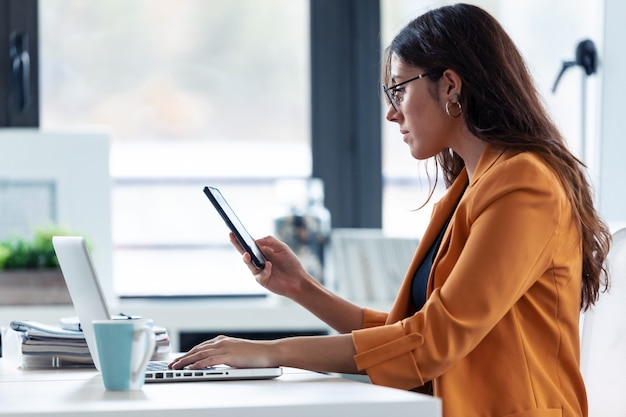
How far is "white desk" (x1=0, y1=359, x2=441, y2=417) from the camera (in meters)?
1.14

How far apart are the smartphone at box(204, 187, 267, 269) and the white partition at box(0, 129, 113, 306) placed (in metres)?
1.66

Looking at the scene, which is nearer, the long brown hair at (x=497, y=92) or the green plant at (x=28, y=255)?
the long brown hair at (x=497, y=92)

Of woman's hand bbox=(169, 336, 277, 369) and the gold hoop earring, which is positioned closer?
woman's hand bbox=(169, 336, 277, 369)

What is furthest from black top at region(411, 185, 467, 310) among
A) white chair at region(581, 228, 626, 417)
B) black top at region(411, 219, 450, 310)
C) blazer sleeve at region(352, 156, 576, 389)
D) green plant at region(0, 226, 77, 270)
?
green plant at region(0, 226, 77, 270)

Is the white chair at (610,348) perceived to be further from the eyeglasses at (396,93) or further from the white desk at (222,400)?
the white desk at (222,400)

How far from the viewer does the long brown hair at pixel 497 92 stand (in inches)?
65.2

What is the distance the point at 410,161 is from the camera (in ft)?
12.0

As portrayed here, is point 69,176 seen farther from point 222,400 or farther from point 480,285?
point 222,400

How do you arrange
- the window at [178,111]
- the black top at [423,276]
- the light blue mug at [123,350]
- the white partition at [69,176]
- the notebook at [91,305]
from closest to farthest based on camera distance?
the light blue mug at [123,350] → the notebook at [91,305] → the black top at [423,276] → the white partition at [69,176] → the window at [178,111]

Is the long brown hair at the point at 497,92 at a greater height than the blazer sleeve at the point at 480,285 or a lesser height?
greater

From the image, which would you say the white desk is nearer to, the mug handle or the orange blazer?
the mug handle

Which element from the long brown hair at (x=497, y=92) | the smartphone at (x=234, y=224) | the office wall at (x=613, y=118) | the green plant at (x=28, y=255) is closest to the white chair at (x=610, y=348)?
the long brown hair at (x=497, y=92)

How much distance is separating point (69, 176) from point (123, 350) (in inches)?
87.0

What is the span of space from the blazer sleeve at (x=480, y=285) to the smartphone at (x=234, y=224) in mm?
286
